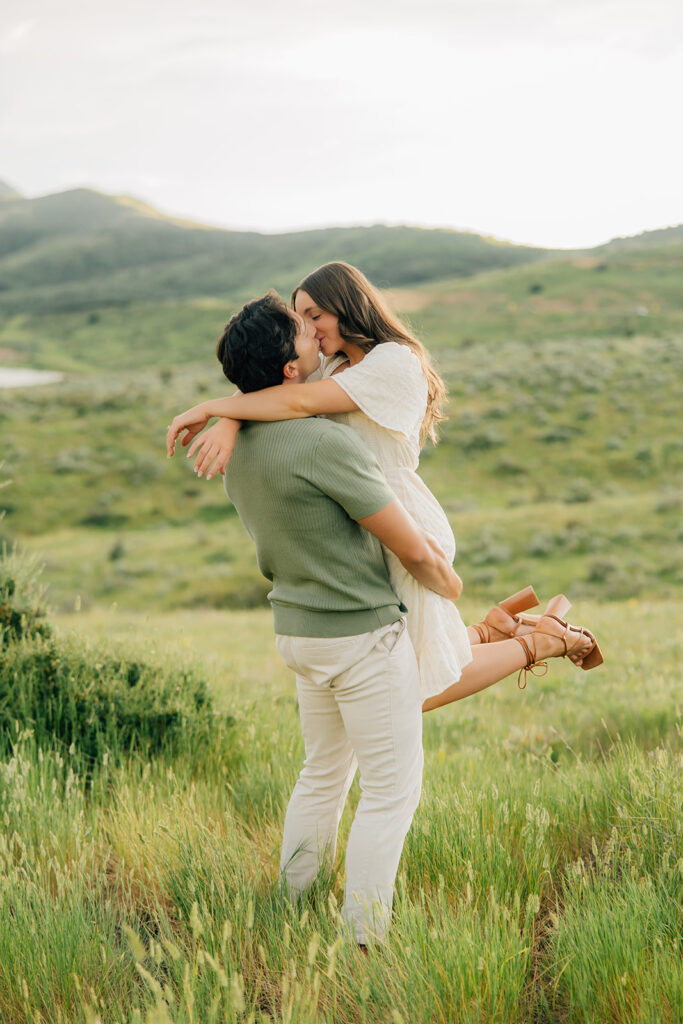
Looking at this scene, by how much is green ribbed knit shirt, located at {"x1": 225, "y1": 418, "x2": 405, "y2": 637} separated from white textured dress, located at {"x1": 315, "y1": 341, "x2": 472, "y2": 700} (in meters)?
0.15

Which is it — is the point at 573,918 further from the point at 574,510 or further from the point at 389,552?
the point at 574,510

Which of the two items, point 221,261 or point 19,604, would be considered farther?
point 221,261

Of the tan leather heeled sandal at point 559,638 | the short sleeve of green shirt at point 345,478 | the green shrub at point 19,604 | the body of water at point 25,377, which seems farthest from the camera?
the body of water at point 25,377

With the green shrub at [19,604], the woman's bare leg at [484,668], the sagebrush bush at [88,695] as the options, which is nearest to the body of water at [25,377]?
the green shrub at [19,604]

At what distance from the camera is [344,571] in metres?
2.77

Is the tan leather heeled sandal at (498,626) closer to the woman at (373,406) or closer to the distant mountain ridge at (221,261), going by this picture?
the woman at (373,406)

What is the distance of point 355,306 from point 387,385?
0.33 metres

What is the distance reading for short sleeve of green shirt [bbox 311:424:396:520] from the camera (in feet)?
8.52

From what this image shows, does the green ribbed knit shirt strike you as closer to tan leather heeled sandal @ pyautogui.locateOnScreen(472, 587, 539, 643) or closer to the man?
the man

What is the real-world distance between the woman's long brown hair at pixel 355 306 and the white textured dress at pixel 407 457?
0.13 meters

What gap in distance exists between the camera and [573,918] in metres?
2.69

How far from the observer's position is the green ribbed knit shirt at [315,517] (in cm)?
261

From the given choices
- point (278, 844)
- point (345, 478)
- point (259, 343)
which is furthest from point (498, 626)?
point (259, 343)

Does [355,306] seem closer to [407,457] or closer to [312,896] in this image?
[407,457]
